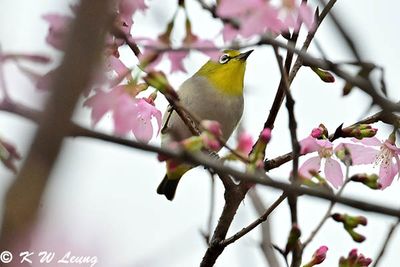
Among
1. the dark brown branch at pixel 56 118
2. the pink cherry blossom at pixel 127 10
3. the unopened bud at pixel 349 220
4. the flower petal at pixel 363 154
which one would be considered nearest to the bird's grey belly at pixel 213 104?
the flower petal at pixel 363 154

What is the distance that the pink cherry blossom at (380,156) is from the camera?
220cm

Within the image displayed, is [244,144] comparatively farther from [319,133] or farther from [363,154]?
[363,154]

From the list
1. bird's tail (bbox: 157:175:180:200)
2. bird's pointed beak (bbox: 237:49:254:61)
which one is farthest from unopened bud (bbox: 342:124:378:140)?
bird's pointed beak (bbox: 237:49:254:61)

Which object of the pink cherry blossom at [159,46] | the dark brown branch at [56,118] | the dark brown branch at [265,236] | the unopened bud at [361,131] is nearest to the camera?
the dark brown branch at [56,118]

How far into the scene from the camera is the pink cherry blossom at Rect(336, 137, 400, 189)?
220 centimetres

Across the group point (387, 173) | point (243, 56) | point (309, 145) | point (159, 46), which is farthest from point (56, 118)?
point (243, 56)

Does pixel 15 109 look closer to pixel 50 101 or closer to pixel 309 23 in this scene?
pixel 50 101

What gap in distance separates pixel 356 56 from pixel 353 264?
0.74 metres

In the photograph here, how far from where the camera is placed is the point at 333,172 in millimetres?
2186

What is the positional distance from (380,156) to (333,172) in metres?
0.15

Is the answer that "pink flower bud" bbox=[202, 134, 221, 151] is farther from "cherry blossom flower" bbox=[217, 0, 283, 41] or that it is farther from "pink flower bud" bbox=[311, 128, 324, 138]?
"pink flower bud" bbox=[311, 128, 324, 138]

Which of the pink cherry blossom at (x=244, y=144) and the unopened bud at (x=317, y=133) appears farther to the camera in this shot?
the unopened bud at (x=317, y=133)

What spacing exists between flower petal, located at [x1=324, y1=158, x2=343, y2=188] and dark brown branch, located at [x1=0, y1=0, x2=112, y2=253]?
1.45m

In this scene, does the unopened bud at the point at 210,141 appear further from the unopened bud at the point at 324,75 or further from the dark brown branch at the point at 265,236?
the dark brown branch at the point at 265,236
